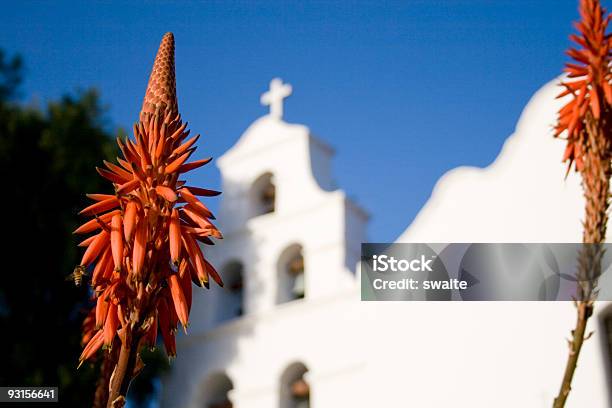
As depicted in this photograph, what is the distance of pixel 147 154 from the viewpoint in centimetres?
596

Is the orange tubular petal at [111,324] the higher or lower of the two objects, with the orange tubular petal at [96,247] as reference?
lower

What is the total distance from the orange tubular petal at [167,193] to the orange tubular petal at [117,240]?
0.31 m

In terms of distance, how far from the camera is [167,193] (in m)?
5.78

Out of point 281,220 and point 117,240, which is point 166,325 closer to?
point 117,240

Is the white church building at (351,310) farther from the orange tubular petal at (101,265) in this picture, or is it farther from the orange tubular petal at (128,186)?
the orange tubular petal at (128,186)

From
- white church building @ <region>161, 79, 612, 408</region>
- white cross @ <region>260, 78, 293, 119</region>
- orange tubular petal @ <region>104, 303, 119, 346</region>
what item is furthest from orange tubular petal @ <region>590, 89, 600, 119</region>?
white cross @ <region>260, 78, 293, 119</region>

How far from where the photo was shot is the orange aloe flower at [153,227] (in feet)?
18.7

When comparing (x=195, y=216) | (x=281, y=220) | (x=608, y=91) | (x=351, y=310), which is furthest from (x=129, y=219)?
(x=281, y=220)

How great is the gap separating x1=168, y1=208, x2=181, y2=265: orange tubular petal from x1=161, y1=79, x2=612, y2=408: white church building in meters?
8.68

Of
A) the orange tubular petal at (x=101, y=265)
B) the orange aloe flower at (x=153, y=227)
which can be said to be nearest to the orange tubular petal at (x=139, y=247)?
the orange aloe flower at (x=153, y=227)

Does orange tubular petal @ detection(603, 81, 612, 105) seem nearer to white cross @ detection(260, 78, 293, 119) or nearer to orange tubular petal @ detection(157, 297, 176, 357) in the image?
orange tubular petal @ detection(157, 297, 176, 357)

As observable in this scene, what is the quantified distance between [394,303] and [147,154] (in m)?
9.79

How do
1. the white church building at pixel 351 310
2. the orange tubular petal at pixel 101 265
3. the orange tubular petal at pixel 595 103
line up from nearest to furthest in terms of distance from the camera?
the orange tubular petal at pixel 101 265 < the orange tubular petal at pixel 595 103 < the white church building at pixel 351 310

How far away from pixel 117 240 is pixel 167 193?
39cm
